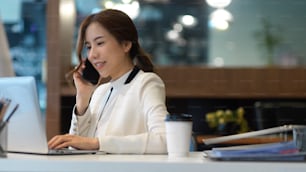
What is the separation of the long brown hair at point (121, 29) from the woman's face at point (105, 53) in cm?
2

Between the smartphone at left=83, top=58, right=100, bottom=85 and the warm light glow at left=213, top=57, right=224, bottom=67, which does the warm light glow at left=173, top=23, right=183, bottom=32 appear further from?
the smartphone at left=83, top=58, right=100, bottom=85

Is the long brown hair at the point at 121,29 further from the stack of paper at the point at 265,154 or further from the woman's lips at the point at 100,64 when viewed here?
the stack of paper at the point at 265,154

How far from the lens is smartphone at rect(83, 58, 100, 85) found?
1.76 metres

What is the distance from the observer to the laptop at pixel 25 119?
110cm

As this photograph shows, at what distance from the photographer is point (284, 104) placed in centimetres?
346

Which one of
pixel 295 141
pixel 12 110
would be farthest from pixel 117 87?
pixel 295 141

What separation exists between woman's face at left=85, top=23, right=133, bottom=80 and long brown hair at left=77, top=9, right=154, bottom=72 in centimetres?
2

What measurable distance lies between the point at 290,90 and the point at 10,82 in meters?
2.70

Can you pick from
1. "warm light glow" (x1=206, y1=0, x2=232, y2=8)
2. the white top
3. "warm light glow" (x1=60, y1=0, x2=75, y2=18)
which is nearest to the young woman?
the white top

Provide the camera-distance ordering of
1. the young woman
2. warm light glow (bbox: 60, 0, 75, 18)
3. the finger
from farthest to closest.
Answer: warm light glow (bbox: 60, 0, 75, 18)
the young woman
the finger

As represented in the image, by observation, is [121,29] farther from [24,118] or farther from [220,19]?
A: [220,19]

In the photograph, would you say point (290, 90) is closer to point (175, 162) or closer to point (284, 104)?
point (284, 104)

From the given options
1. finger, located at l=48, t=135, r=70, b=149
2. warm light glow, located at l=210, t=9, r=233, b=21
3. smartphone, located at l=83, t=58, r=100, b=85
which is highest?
warm light glow, located at l=210, t=9, r=233, b=21

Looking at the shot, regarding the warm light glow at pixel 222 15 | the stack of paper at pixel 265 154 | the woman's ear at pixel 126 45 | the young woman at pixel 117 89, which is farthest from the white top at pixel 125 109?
the warm light glow at pixel 222 15
